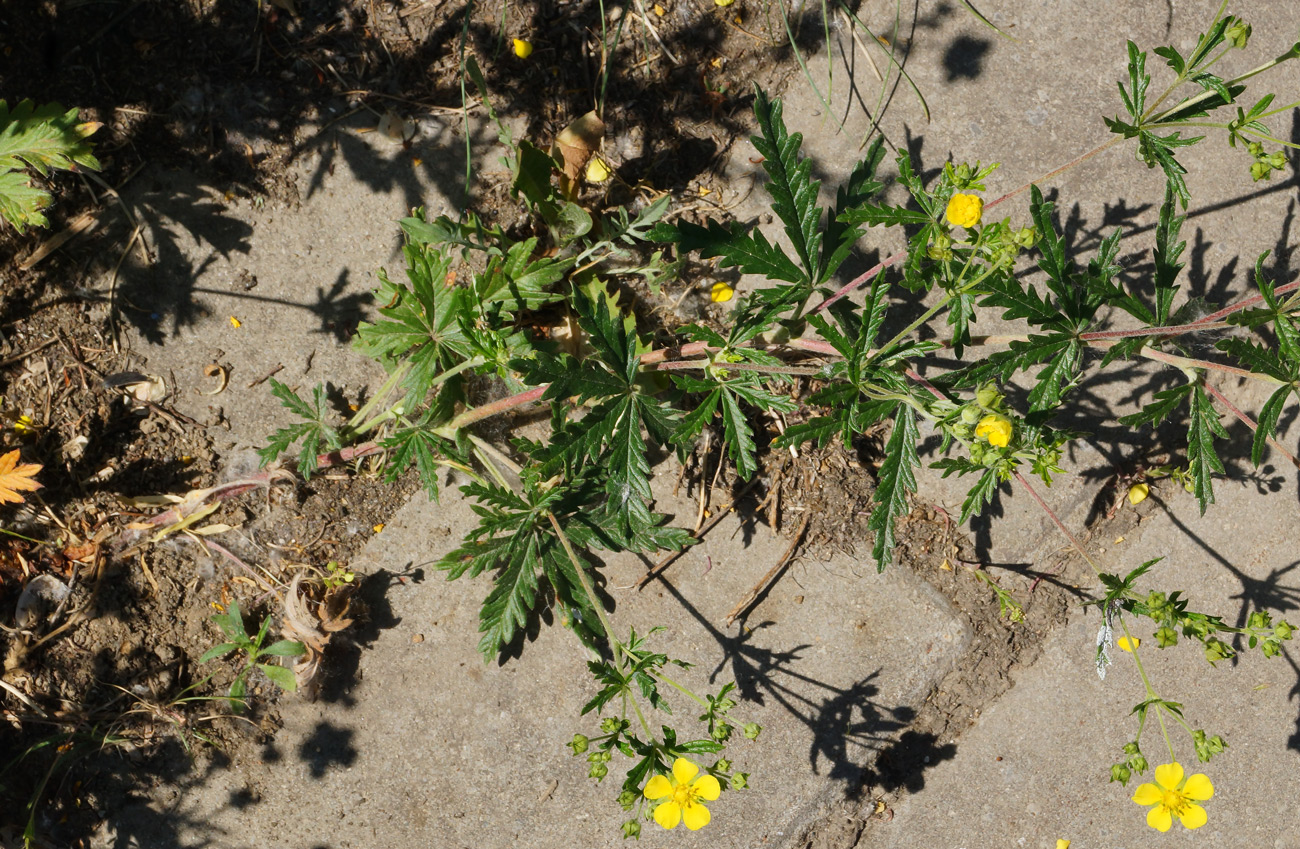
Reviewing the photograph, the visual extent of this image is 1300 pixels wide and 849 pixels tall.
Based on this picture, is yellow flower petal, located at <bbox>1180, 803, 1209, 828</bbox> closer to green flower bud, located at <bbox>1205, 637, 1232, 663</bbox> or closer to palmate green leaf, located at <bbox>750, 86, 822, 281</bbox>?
green flower bud, located at <bbox>1205, 637, 1232, 663</bbox>

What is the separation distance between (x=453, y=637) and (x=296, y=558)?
625 millimetres

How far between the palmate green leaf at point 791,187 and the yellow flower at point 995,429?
0.73 metres

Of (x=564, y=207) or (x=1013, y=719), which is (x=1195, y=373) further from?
(x=564, y=207)

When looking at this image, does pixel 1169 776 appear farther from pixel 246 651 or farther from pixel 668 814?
pixel 246 651

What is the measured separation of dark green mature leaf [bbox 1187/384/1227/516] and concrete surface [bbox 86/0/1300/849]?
0.67 m

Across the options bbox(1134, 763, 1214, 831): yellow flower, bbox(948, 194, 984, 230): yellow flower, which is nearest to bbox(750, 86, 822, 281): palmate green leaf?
bbox(948, 194, 984, 230): yellow flower

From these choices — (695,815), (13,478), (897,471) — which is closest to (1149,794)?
(897,471)

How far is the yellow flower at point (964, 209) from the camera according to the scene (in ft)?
6.39

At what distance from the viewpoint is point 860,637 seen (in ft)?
10.1

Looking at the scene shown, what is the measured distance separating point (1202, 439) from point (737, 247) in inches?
56.5

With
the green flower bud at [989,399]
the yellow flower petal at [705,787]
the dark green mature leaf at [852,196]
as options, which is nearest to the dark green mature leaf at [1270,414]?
the green flower bud at [989,399]

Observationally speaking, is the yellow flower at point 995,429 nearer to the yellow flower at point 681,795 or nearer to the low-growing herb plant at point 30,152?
the yellow flower at point 681,795

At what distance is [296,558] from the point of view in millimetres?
2998

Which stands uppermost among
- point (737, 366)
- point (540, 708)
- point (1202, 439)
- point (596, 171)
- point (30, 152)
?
point (1202, 439)
